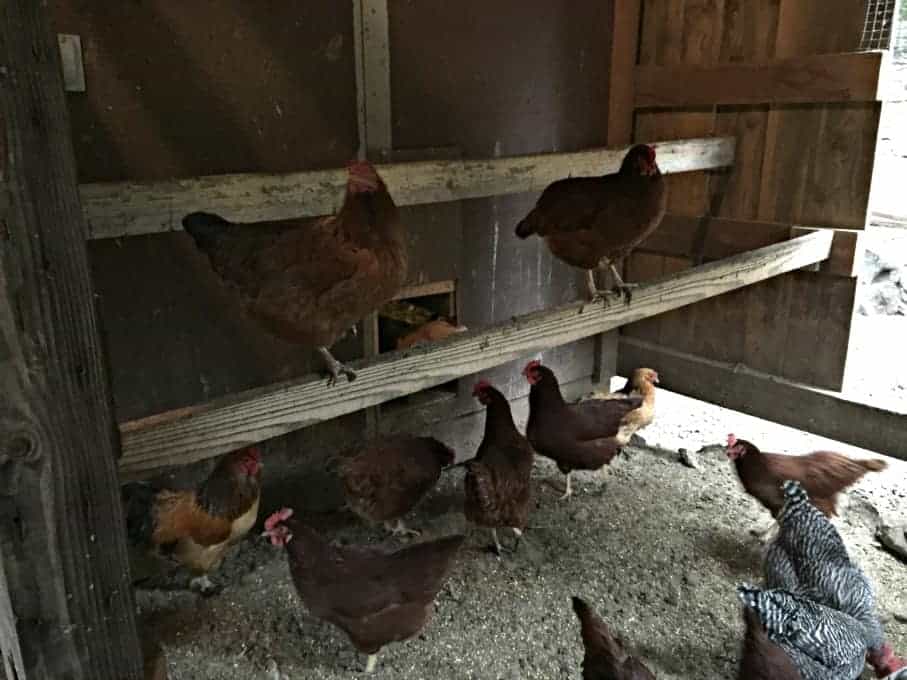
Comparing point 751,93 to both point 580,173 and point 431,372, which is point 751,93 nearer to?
point 580,173

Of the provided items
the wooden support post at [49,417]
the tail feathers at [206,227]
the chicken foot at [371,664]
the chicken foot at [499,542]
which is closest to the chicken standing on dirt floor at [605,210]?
the chicken foot at [499,542]

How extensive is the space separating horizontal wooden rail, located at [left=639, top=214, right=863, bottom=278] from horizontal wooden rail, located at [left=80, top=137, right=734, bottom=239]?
68 cm

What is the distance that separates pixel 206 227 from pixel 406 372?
0.60m

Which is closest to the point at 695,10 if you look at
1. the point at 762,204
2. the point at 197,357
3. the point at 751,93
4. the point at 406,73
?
the point at 751,93

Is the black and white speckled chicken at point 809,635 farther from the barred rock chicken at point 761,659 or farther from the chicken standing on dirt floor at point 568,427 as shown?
the chicken standing on dirt floor at point 568,427

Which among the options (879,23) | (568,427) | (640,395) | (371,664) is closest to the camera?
(371,664)

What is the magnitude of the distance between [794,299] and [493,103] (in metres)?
1.38

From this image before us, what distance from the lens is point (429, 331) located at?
2699mm

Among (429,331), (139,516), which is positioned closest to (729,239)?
(429,331)

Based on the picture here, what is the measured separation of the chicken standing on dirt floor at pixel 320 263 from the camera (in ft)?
5.10

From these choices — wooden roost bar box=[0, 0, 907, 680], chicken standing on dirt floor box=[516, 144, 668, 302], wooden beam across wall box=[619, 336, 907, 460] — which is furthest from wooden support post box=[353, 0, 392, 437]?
wooden beam across wall box=[619, 336, 907, 460]

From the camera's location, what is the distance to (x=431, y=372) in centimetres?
159

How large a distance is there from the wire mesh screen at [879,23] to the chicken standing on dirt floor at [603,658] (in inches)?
78.8

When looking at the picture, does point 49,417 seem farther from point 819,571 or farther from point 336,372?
point 819,571
